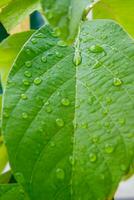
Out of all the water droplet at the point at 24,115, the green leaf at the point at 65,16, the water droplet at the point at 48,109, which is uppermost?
the green leaf at the point at 65,16

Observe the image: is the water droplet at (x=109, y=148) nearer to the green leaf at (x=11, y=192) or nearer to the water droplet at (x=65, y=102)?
the water droplet at (x=65, y=102)

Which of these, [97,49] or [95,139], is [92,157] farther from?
[97,49]

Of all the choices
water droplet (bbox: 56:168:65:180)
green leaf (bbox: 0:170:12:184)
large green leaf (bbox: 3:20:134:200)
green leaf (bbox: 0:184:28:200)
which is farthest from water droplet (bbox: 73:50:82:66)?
green leaf (bbox: 0:170:12:184)

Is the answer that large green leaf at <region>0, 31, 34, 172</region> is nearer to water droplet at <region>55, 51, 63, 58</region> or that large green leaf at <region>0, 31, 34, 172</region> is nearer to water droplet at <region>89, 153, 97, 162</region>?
water droplet at <region>55, 51, 63, 58</region>

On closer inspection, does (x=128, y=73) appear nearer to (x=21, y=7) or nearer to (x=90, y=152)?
(x=90, y=152)

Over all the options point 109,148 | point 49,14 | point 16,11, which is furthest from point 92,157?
point 16,11

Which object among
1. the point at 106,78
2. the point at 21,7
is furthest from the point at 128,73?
the point at 21,7

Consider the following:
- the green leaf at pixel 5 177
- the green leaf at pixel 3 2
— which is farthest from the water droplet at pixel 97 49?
the green leaf at pixel 5 177
